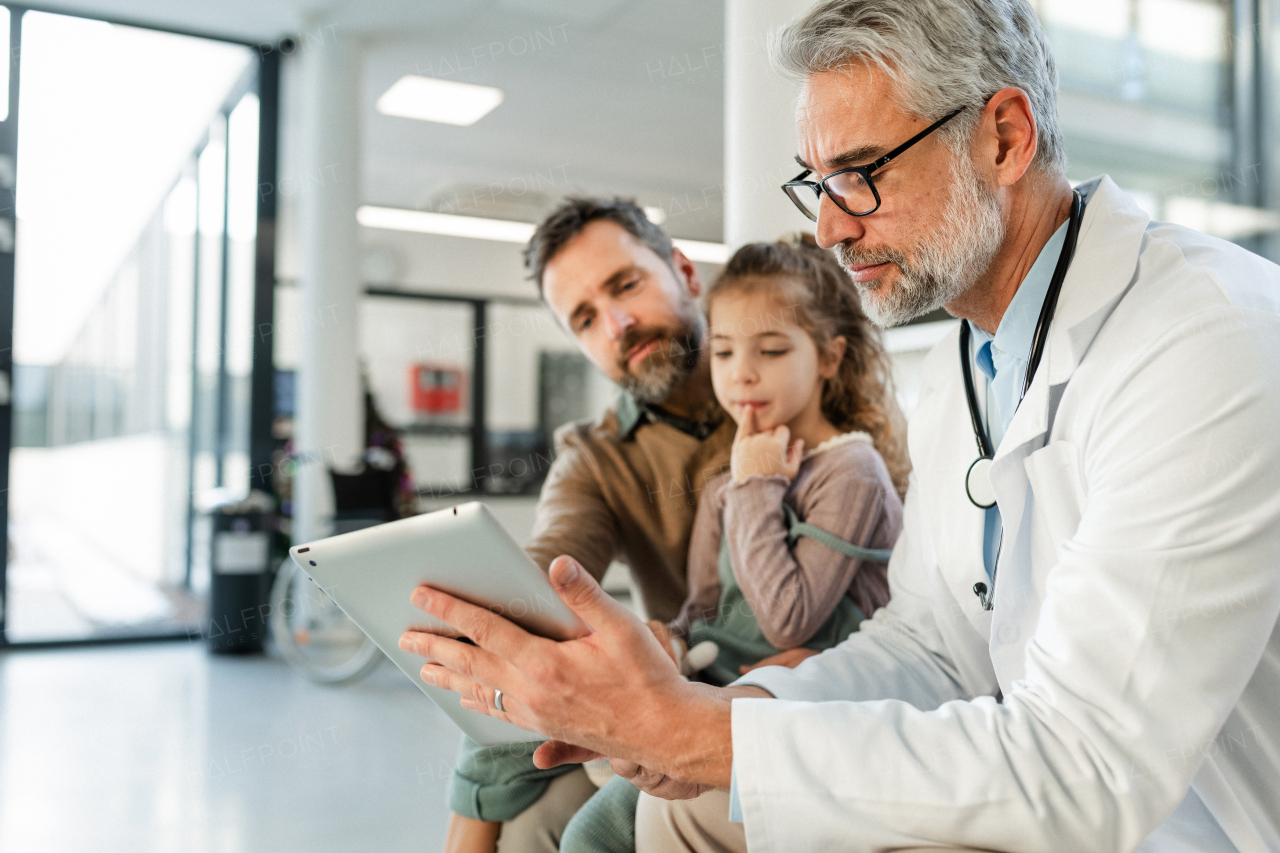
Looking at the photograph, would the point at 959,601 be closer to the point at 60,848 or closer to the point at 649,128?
the point at 60,848

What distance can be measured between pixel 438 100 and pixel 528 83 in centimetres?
64

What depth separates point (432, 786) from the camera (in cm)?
313

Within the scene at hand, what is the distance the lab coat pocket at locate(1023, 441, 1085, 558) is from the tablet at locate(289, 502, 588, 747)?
496 millimetres

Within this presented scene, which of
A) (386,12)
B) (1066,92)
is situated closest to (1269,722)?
(1066,92)

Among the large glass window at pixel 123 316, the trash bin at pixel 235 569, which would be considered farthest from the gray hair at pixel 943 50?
the large glass window at pixel 123 316

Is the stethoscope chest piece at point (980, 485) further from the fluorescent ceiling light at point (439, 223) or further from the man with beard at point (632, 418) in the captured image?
the fluorescent ceiling light at point (439, 223)

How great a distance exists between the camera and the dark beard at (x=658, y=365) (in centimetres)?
188

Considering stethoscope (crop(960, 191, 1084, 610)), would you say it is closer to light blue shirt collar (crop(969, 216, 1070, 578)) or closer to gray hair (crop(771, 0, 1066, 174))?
light blue shirt collar (crop(969, 216, 1070, 578))

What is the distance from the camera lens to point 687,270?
210 cm

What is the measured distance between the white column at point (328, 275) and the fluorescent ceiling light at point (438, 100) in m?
0.66

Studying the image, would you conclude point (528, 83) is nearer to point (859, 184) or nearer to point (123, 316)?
point (123, 316)

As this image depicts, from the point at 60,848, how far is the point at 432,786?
99 centimetres

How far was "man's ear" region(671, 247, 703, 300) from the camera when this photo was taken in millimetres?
2055

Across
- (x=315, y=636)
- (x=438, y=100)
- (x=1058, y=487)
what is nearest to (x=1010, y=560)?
(x=1058, y=487)
